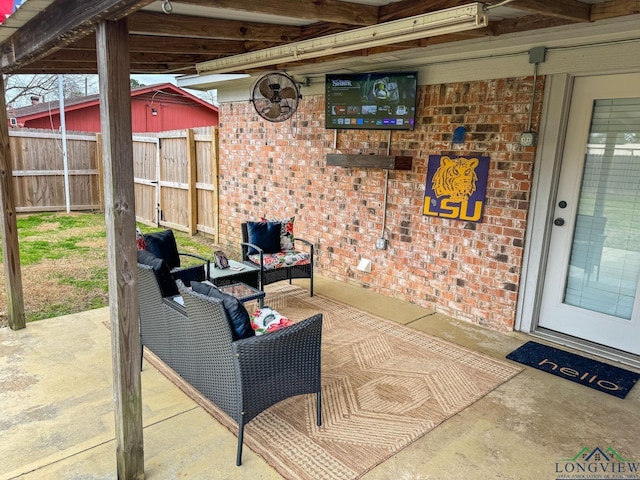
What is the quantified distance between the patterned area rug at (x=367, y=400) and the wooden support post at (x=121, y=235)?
0.67 metres

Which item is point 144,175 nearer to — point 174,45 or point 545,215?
point 174,45

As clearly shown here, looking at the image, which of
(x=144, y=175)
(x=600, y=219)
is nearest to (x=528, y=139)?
(x=600, y=219)

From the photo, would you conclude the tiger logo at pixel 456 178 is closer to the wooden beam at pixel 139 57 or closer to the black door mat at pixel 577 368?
the black door mat at pixel 577 368

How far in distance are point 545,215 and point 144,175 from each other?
7700 mm

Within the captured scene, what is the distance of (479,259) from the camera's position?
14.5 ft

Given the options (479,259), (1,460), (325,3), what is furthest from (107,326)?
(479,259)

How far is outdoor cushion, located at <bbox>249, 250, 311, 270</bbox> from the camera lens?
4.80 m

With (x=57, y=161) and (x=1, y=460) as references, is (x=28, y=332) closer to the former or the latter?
(x=1, y=460)

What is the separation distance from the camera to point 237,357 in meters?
2.36

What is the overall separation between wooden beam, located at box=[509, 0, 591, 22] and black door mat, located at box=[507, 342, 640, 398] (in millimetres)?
2529

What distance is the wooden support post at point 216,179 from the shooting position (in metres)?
7.36

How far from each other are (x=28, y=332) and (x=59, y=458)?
75.4 inches

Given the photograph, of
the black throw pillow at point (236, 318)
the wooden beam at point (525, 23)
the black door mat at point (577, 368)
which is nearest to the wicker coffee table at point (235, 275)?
the black throw pillow at point (236, 318)

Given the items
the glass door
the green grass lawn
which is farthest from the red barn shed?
the glass door
